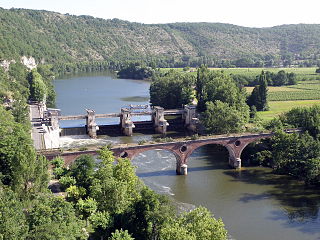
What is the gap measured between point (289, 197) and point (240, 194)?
6.48m

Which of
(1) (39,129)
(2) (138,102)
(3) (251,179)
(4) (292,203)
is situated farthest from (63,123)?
(4) (292,203)

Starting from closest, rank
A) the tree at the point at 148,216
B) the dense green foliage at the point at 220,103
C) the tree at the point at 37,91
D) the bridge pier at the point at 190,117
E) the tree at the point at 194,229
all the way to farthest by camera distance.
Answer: the tree at the point at 194,229 < the tree at the point at 148,216 < the dense green foliage at the point at 220,103 < the bridge pier at the point at 190,117 < the tree at the point at 37,91

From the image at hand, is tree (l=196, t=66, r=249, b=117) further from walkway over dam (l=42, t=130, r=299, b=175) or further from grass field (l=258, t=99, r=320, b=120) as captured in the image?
walkway over dam (l=42, t=130, r=299, b=175)

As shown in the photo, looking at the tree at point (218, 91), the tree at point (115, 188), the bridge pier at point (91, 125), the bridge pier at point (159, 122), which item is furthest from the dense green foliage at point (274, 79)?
the tree at point (115, 188)

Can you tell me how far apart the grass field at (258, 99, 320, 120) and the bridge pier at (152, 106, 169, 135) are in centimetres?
2318

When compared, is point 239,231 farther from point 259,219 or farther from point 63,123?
point 63,123

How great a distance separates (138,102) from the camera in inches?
4840

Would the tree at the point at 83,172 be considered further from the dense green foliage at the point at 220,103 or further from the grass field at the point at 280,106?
the grass field at the point at 280,106

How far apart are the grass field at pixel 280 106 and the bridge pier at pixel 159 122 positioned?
76.0 ft

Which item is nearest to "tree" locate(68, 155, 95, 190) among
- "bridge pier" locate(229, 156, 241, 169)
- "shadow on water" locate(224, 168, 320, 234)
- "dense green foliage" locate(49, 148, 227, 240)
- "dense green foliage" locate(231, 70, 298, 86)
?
"dense green foliage" locate(49, 148, 227, 240)

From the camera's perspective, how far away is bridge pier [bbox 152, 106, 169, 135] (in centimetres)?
8817

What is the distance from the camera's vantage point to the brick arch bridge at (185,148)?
187 ft

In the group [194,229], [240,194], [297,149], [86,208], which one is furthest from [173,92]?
[194,229]

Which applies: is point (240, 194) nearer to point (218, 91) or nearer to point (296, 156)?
point (296, 156)
